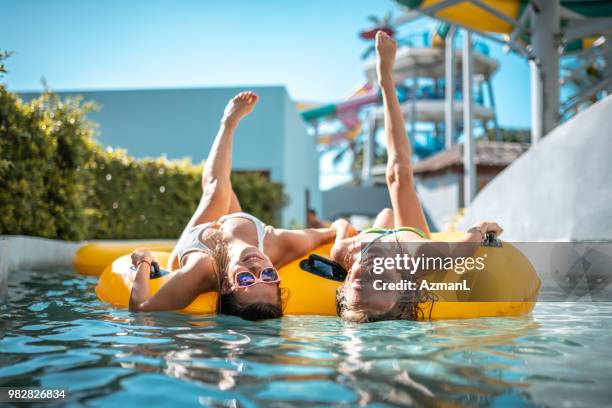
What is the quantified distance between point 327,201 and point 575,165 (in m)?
19.1

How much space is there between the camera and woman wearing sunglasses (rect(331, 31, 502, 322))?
10.7 feet

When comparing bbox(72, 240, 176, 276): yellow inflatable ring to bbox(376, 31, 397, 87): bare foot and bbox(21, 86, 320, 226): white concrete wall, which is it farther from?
bbox(21, 86, 320, 226): white concrete wall

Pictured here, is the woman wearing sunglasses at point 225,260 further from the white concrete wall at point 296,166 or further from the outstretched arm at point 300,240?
the white concrete wall at point 296,166

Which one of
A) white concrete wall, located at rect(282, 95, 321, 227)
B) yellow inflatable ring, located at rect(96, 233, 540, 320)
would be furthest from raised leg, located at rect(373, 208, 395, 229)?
white concrete wall, located at rect(282, 95, 321, 227)


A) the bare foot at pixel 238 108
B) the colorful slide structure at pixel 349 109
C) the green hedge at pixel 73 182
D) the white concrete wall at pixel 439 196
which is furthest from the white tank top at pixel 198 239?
the colorful slide structure at pixel 349 109

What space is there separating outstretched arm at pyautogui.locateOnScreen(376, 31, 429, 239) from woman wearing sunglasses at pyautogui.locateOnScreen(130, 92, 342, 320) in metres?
0.66

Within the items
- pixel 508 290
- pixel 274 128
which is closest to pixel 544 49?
pixel 508 290

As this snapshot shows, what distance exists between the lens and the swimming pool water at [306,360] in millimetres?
1743

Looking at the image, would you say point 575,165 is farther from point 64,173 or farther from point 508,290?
point 64,173

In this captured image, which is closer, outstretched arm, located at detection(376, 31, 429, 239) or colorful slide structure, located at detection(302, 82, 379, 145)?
outstretched arm, located at detection(376, 31, 429, 239)

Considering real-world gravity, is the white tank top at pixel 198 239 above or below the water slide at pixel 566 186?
below

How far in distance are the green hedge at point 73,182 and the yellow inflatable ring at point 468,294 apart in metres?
3.05

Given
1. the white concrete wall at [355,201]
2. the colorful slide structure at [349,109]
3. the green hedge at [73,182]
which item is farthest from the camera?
the colorful slide structure at [349,109]

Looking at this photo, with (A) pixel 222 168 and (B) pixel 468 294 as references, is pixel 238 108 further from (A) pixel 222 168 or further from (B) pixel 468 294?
(B) pixel 468 294
